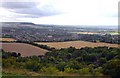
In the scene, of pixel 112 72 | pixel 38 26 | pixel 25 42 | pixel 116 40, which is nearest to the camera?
pixel 112 72

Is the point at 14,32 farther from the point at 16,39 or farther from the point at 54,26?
the point at 54,26

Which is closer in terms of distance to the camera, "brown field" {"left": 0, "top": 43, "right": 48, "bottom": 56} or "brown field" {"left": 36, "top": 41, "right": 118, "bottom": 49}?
"brown field" {"left": 0, "top": 43, "right": 48, "bottom": 56}

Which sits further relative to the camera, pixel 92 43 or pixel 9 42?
pixel 92 43

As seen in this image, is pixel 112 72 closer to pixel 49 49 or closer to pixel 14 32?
pixel 49 49

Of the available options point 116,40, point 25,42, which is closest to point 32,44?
point 25,42

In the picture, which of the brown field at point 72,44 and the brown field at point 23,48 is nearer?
the brown field at point 23,48

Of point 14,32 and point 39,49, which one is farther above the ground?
point 14,32

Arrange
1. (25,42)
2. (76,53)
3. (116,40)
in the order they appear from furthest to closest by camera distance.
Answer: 1. (25,42)
2. (116,40)
3. (76,53)

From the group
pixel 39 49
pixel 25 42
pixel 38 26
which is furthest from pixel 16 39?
pixel 38 26

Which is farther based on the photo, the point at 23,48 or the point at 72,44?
the point at 72,44
